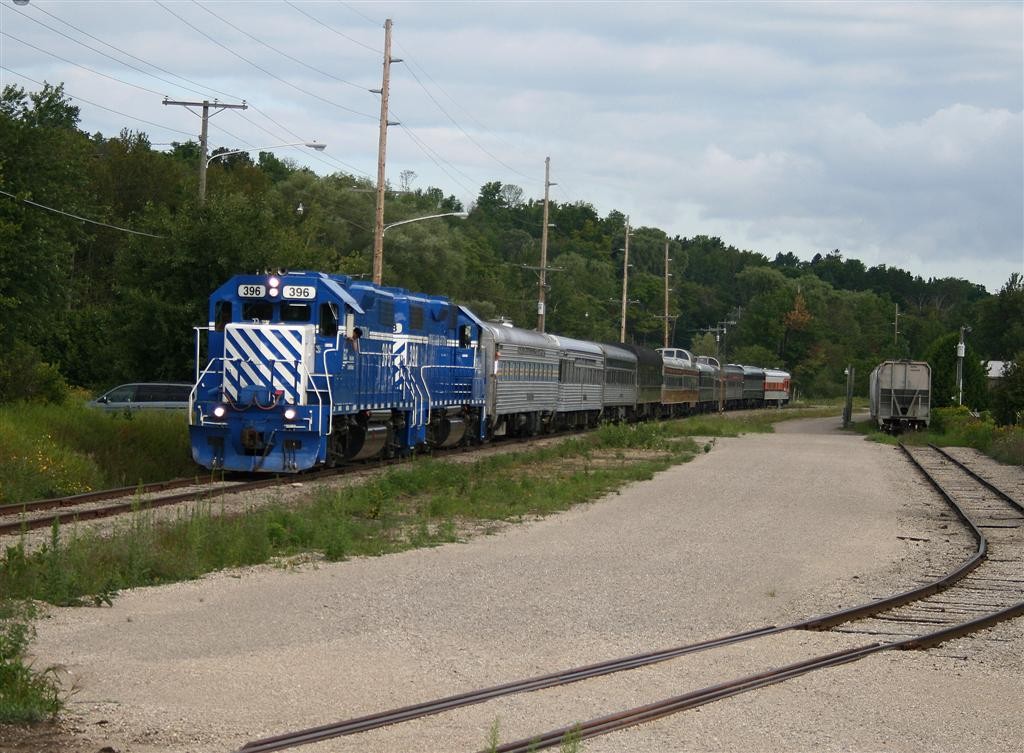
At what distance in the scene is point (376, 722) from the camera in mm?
7711

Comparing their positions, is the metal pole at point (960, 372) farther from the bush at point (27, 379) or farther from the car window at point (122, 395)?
the bush at point (27, 379)

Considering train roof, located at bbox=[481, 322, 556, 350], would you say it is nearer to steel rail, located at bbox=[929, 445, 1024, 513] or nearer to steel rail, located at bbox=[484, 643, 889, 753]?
steel rail, located at bbox=[929, 445, 1024, 513]

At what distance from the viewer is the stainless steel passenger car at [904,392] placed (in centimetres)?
5516

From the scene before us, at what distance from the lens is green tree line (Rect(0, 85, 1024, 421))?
120 ft

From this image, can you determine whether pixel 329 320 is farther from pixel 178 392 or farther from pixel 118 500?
pixel 178 392

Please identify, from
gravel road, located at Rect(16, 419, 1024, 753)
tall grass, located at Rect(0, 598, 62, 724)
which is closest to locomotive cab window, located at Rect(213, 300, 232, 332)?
gravel road, located at Rect(16, 419, 1024, 753)

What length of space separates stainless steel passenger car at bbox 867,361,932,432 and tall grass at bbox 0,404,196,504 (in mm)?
35723

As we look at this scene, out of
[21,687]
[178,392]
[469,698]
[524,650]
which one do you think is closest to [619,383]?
[178,392]

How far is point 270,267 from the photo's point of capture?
124 feet

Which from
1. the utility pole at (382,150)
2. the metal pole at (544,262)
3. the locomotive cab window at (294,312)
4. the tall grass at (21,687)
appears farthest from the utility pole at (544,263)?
the tall grass at (21,687)

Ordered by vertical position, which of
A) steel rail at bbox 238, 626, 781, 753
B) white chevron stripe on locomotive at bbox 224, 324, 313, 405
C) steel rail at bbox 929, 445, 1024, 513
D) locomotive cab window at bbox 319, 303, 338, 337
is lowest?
steel rail at bbox 929, 445, 1024, 513

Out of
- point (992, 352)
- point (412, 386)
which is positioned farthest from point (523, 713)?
point (992, 352)

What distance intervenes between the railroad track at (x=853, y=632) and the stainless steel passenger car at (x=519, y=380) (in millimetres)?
16678

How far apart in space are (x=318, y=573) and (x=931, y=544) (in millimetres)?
9629
